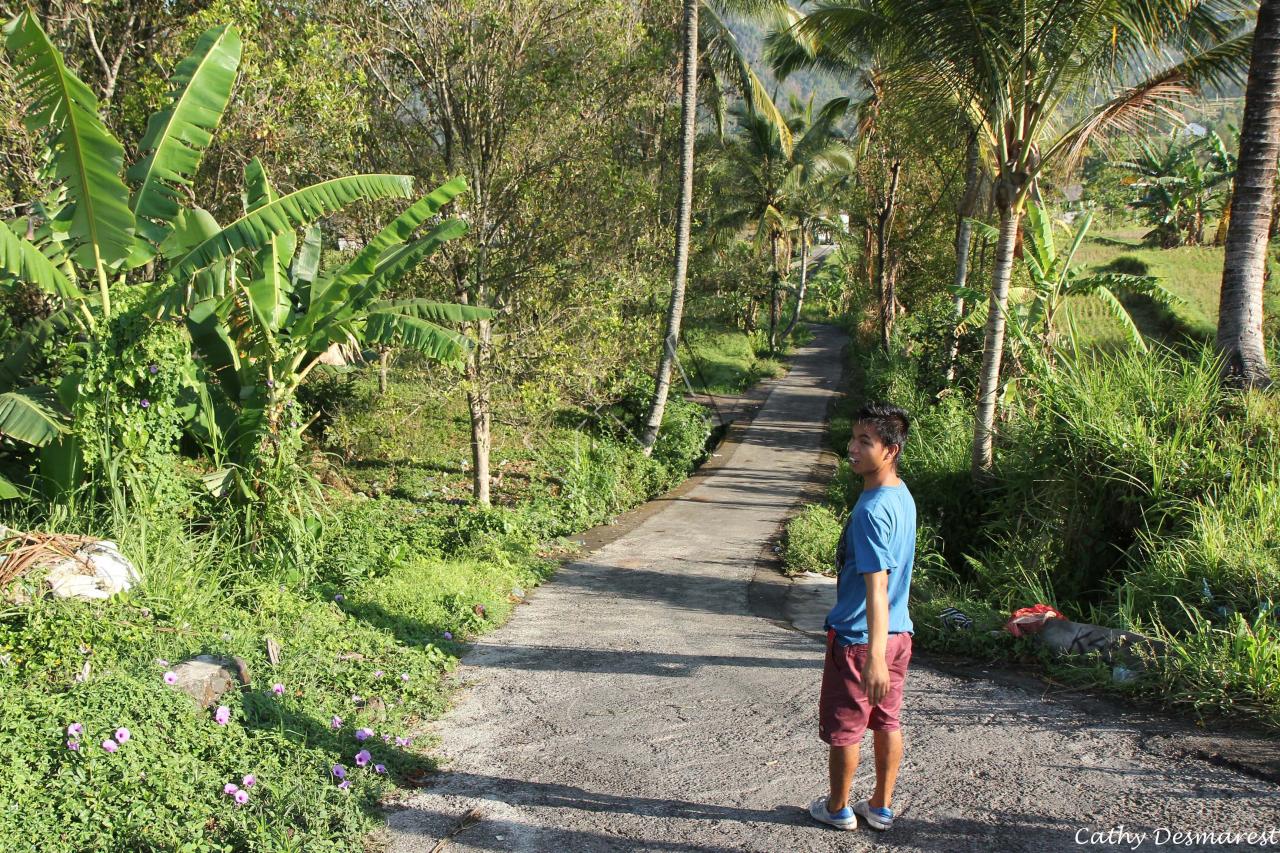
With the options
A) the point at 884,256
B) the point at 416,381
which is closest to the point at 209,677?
the point at 416,381

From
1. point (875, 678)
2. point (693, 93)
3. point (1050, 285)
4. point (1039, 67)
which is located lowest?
point (875, 678)

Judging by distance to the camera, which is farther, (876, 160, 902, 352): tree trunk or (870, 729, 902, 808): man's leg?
(876, 160, 902, 352): tree trunk

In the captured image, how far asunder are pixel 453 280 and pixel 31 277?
547cm

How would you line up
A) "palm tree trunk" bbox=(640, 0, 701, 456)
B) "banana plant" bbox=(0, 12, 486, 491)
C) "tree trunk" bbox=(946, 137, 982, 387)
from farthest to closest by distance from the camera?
1. "tree trunk" bbox=(946, 137, 982, 387)
2. "palm tree trunk" bbox=(640, 0, 701, 456)
3. "banana plant" bbox=(0, 12, 486, 491)

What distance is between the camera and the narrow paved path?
3611 mm

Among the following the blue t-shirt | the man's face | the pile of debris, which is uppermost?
the man's face

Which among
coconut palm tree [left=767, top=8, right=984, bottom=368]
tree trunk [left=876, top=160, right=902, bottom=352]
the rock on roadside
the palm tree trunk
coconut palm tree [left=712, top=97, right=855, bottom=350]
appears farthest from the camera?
coconut palm tree [left=712, top=97, right=855, bottom=350]

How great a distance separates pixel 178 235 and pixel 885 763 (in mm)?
6661

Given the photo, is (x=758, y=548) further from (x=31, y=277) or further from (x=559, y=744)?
(x=31, y=277)

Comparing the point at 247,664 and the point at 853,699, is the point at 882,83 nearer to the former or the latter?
the point at 853,699

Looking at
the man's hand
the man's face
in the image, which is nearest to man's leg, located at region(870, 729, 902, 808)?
the man's hand

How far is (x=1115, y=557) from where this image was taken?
21.8 ft

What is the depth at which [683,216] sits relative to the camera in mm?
13500

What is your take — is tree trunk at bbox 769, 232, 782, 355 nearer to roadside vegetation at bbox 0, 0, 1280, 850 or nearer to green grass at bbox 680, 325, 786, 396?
green grass at bbox 680, 325, 786, 396
